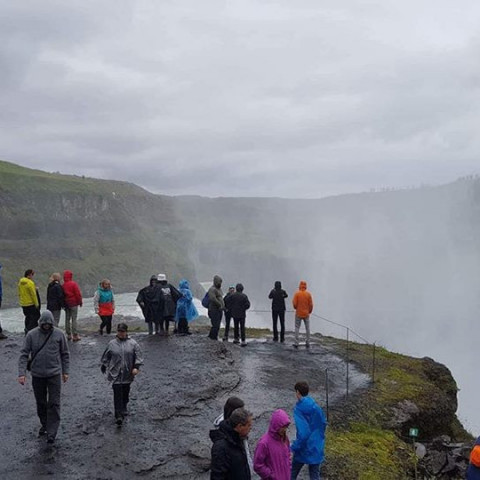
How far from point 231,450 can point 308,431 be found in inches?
94.5

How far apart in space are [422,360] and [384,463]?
8.94 m

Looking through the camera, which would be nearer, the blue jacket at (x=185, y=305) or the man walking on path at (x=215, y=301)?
the man walking on path at (x=215, y=301)

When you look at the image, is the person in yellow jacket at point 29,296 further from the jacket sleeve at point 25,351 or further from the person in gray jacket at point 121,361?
the jacket sleeve at point 25,351

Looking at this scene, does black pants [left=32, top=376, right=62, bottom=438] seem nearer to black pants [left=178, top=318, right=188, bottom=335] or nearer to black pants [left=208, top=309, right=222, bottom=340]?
black pants [left=208, top=309, right=222, bottom=340]

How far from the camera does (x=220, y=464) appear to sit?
5277 millimetres

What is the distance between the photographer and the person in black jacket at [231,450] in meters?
5.29

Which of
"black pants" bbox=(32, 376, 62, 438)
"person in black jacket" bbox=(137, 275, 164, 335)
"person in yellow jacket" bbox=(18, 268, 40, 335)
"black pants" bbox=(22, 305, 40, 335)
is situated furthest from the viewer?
"person in black jacket" bbox=(137, 275, 164, 335)

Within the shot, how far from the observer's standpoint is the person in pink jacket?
6148 mm

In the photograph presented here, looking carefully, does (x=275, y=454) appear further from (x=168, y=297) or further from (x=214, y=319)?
(x=168, y=297)

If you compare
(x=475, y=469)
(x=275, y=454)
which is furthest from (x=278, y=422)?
(x=475, y=469)

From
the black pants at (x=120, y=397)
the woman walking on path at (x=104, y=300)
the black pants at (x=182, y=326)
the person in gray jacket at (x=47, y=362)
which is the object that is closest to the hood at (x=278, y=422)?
the person in gray jacket at (x=47, y=362)

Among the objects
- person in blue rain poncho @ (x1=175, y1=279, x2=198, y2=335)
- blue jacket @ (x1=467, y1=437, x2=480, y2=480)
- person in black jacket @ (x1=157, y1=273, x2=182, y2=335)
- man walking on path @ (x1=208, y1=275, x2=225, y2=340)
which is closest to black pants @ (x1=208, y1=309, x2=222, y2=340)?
man walking on path @ (x1=208, y1=275, x2=225, y2=340)

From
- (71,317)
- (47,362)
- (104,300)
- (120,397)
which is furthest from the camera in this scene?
(104,300)

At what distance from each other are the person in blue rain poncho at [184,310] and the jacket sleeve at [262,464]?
11963 millimetres
